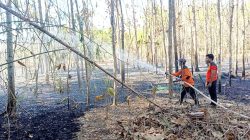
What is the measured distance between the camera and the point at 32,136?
23.8 ft

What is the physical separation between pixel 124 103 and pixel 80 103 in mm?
1739

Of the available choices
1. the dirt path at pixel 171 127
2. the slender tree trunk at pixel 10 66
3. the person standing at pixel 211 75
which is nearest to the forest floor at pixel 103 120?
the dirt path at pixel 171 127

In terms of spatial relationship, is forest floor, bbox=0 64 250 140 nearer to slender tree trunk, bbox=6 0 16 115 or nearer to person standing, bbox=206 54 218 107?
slender tree trunk, bbox=6 0 16 115

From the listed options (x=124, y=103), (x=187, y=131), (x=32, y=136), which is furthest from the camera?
(x=124, y=103)

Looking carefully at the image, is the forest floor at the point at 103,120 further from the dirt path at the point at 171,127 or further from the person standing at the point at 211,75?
the person standing at the point at 211,75

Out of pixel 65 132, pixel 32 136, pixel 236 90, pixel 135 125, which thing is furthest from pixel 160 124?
pixel 236 90

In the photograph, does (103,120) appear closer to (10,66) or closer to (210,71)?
(10,66)

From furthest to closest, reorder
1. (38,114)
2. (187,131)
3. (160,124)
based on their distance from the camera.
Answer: (38,114), (160,124), (187,131)

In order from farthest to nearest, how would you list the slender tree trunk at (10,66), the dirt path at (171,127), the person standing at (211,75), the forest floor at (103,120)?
1. the person standing at (211,75)
2. the forest floor at (103,120)
3. the dirt path at (171,127)
4. the slender tree trunk at (10,66)

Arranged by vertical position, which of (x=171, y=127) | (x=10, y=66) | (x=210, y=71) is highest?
(x=10, y=66)

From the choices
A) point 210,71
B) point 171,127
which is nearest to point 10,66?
point 171,127

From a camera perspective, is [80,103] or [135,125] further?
[80,103]

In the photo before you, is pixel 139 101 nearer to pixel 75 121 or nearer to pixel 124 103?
pixel 124 103

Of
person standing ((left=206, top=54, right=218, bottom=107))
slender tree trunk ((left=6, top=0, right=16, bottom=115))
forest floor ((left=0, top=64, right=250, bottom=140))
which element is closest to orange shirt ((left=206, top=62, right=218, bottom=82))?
person standing ((left=206, top=54, right=218, bottom=107))
